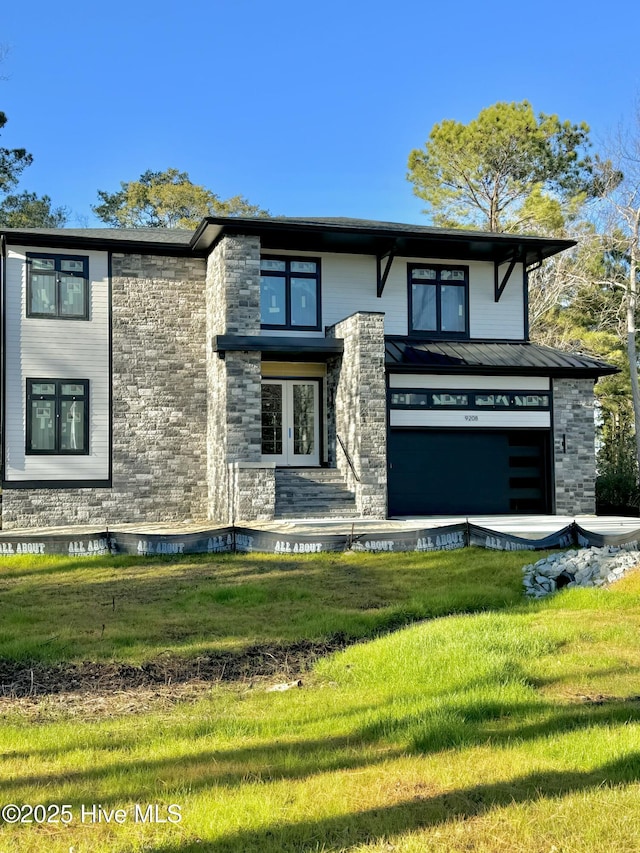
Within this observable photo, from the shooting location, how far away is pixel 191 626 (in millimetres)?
8398

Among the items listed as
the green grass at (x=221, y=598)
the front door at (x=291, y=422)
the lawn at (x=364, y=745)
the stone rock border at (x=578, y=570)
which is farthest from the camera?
the front door at (x=291, y=422)

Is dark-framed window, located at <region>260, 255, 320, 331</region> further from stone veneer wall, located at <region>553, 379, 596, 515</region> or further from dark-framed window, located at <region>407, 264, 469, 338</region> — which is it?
stone veneer wall, located at <region>553, 379, 596, 515</region>

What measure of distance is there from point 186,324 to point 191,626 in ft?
37.2

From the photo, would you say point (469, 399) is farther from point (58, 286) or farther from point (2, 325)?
point (2, 325)

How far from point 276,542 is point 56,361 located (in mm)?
7750

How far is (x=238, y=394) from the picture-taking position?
17.1m

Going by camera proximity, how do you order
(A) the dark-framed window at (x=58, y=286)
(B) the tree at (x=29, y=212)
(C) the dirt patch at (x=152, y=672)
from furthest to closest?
(B) the tree at (x=29, y=212)
(A) the dark-framed window at (x=58, y=286)
(C) the dirt patch at (x=152, y=672)

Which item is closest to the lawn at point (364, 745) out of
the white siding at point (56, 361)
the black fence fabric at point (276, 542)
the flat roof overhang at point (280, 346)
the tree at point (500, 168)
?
the black fence fabric at point (276, 542)

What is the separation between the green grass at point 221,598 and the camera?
7742mm

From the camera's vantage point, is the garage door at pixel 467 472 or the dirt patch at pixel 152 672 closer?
the dirt patch at pixel 152 672

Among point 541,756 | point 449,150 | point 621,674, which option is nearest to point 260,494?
point 621,674

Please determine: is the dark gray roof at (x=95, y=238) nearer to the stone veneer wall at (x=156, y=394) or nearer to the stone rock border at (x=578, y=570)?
the stone veneer wall at (x=156, y=394)

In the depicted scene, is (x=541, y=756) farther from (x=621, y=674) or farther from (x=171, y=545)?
(x=171, y=545)

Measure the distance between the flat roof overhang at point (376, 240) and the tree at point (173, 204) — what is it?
17.7m
